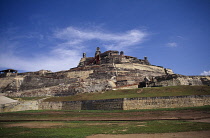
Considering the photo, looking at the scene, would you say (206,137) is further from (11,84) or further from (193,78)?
(11,84)

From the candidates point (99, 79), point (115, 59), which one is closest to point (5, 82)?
point (99, 79)

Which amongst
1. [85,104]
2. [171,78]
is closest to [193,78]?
[171,78]

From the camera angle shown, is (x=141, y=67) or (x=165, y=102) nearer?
(x=165, y=102)

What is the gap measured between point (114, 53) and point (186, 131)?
188 ft

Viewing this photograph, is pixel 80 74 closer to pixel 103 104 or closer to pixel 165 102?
pixel 103 104

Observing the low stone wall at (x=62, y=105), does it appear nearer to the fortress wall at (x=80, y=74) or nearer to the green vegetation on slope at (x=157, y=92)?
the green vegetation on slope at (x=157, y=92)

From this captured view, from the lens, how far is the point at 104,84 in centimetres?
4388

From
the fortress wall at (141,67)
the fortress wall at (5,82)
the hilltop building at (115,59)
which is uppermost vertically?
the hilltop building at (115,59)

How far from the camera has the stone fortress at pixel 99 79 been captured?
41562 millimetres

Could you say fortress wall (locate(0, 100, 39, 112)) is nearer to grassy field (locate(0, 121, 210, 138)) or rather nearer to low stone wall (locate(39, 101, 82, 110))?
low stone wall (locate(39, 101, 82, 110))

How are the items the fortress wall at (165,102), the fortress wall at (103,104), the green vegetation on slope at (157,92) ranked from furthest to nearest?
the fortress wall at (103,104) → the green vegetation on slope at (157,92) → the fortress wall at (165,102)

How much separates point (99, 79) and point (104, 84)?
2577mm

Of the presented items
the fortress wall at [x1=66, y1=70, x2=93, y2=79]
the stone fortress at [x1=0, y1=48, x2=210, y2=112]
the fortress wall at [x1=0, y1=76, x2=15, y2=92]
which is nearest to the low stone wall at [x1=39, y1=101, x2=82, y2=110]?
the stone fortress at [x1=0, y1=48, x2=210, y2=112]

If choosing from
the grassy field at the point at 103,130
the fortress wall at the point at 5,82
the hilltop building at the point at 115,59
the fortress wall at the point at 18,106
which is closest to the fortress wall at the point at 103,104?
the fortress wall at the point at 18,106
